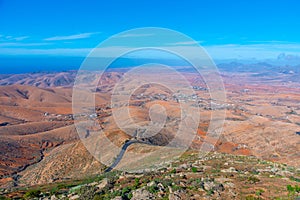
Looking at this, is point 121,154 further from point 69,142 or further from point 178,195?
point 69,142

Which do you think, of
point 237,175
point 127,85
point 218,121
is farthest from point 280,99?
point 237,175

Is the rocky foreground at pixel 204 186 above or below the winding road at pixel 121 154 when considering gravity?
above

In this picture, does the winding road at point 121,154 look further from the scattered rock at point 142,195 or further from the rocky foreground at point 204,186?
the scattered rock at point 142,195

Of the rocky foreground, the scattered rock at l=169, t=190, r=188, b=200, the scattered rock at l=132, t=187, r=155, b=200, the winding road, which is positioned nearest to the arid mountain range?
the winding road

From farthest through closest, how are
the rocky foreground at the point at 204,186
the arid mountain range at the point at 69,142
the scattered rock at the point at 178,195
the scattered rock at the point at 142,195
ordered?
the arid mountain range at the point at 69,142
the scattered rock at the point at 142,195
the rocky foreground at the point at 204,186
the scattered rock at the point at 178,195

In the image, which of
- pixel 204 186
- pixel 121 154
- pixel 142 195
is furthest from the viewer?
pixel 121 154

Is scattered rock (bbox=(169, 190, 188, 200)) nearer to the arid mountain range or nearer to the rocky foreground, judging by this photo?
the rocky foreground

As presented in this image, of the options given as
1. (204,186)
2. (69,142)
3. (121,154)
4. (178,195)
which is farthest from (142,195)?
(69,142)

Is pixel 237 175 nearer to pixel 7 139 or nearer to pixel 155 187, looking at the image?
pixel 155 187

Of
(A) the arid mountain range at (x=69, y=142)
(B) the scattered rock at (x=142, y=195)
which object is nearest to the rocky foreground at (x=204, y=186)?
(B) the scattered rock at (x=142, y=195)

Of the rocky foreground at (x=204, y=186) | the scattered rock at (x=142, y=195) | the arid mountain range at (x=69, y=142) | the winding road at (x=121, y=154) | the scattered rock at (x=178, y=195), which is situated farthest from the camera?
the arid mountain range at (x=69, y=142)

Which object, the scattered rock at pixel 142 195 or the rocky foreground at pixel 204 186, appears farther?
the scattered rock at pixel 142 195
